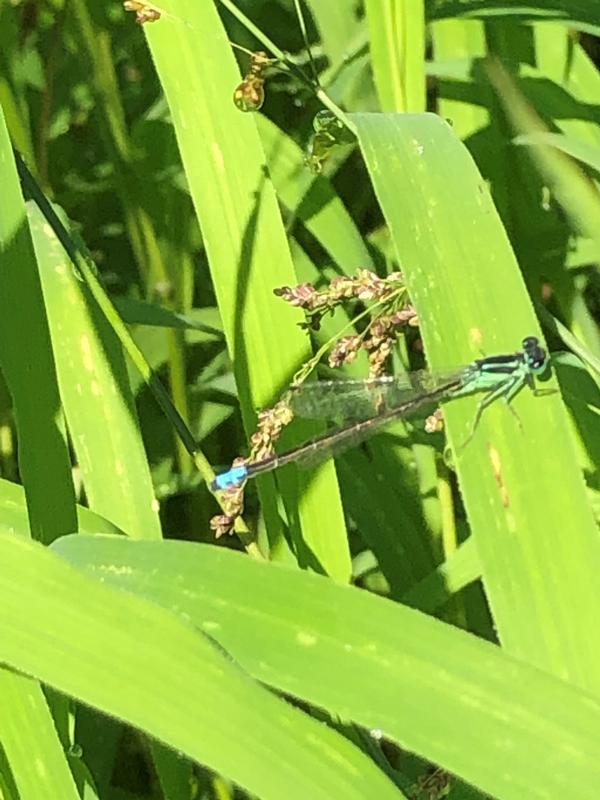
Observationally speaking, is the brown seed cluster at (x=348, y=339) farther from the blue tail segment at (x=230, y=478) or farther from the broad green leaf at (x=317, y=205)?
the broad green leaf at (x=317, y=205)

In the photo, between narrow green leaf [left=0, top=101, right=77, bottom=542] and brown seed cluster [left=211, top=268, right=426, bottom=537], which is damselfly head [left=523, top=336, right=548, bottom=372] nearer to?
brown seed cluster [left=211, top=268, right=426, bottom=537]

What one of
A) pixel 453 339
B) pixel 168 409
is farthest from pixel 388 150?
pixel 168 409

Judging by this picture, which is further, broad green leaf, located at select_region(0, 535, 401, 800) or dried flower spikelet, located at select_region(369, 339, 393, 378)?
dried flower spikelet, located at select_region(369, 339, 393, 378)


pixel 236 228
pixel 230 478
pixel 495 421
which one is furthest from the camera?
pixel 236 228

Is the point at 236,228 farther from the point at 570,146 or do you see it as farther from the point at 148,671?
the point at 148,671

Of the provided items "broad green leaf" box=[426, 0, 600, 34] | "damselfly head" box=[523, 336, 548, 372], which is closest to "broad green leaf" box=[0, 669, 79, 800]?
"damselfly head" box=[523, 336, 548, 372]

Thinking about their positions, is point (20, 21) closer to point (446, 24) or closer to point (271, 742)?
point (446, 24)

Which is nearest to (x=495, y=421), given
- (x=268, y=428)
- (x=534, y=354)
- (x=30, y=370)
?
(x=534, y=354)
